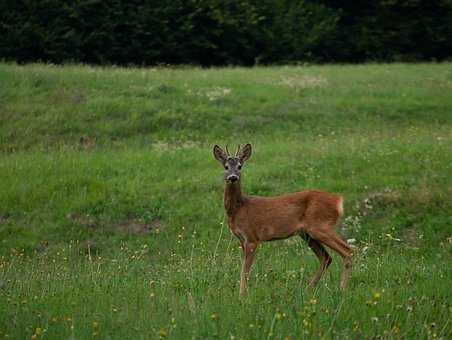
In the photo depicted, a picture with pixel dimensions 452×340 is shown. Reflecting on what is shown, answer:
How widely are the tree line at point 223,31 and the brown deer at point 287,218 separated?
64.3 ft

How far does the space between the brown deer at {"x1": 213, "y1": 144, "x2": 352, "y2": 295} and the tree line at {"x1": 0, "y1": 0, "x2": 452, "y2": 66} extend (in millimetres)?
19588

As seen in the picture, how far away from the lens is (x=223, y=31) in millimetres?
33156

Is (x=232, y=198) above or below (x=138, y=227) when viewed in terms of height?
above

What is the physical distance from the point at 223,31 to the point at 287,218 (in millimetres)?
23978

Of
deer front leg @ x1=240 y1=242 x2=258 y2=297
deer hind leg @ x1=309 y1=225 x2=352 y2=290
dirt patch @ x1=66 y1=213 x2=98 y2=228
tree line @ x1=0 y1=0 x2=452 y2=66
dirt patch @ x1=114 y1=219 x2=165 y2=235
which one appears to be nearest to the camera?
deer front leg @ x1=240 y1=242 x2=258 y2=297

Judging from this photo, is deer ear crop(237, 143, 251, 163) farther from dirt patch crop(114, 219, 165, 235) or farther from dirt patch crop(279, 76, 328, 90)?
dirt patch crop(279, 76, 328, 90)

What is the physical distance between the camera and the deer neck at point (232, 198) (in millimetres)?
10031

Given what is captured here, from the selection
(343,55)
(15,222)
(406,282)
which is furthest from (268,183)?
(343,55)

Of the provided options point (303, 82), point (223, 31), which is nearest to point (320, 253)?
point (303, 82)

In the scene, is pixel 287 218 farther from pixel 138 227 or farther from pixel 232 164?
pixel 138 227

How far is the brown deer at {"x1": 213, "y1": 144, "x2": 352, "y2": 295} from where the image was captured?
9.69 metres

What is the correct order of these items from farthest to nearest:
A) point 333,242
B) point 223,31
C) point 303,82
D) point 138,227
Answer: point 223,31 < point 303,82 < point 138,227 < point 333,242

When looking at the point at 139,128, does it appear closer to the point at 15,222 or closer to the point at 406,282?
the point at 15,222

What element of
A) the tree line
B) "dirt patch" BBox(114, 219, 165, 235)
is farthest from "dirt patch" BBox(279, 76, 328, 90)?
"dirt patch" BBox(114, 219, 165, 235)
